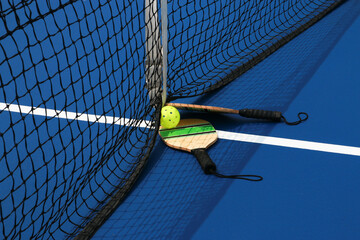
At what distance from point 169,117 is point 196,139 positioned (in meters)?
0.24

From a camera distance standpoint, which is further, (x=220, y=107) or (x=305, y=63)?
(x=305, y=63)

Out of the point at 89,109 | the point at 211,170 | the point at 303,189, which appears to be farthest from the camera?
the point at 89,109

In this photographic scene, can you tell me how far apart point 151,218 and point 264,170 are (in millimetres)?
790

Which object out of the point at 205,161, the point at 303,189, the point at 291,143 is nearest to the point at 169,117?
the point at 205,161

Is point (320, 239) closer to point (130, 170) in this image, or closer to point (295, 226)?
point (295, 226)

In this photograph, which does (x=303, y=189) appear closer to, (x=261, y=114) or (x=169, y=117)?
(x=261, y=114)

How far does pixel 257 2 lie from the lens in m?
5.27

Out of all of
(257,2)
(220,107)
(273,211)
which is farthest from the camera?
(257,2)

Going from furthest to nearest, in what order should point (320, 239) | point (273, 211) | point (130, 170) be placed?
point (130, 170) → point (273, 211) → point (320, 239)

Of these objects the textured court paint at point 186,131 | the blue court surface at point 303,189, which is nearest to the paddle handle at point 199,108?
the textured court paint at point 186,131

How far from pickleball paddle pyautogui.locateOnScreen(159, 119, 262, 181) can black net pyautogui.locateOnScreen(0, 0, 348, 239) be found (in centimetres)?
15

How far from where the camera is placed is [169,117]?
10.9ft

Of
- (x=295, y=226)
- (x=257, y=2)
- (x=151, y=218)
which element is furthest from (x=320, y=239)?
(x=257, y=2)

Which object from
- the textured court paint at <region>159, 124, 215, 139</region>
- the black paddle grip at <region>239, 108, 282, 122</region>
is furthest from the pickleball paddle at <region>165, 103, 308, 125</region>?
the textured court paint at <region>159, 124, 215, 139</region>
